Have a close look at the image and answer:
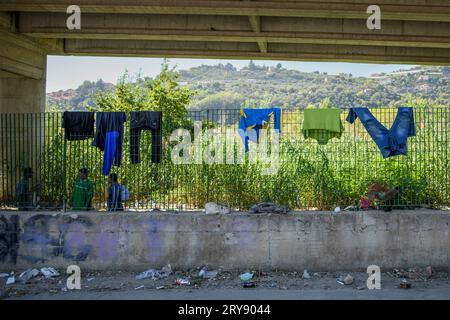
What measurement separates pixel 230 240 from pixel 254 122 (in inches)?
104

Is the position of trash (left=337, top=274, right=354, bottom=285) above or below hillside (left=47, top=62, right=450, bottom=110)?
below

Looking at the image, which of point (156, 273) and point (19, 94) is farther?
point (19, 94)

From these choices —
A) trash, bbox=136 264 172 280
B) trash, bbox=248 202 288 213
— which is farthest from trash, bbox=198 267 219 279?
trash, bbox=248 202 288 213

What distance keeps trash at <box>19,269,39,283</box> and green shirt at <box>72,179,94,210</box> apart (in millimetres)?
1609

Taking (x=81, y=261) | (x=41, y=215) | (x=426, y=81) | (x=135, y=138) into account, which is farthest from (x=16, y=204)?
(x=426, y=81)

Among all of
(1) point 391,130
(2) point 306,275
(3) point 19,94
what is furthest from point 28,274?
(1) point 391,130

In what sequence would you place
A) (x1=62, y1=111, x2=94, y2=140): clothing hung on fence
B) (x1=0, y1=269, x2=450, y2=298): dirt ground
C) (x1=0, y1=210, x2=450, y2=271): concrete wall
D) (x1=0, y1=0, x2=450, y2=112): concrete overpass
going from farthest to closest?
(x1=0, y1=0, x2=450, y2=112): concrete overpass → (x1=62, y1=111, x2=94, y2=140): clothing hung on fence → (x1=0, y1=210, x2=450, y2=271): concrete wall → (x1=0, y1=269, x2=450, y2=298): dirt ground

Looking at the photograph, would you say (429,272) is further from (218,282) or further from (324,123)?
(218,282)

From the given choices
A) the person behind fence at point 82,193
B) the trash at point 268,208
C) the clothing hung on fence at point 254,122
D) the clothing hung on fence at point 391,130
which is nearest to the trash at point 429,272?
the clothing hung on fence at point 391,130

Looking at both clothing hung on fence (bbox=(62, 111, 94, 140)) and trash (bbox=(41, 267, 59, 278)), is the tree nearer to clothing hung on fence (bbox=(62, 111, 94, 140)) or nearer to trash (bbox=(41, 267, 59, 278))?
clothing hung on fence (bbox=(62, 111, 94, 140))

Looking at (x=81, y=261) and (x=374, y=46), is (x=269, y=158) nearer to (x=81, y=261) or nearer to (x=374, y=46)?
(x=81, y=261)

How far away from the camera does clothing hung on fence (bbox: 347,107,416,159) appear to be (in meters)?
10.2

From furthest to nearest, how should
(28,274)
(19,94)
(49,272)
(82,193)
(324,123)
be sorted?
(19,94) < (82,193) < (324,123) < (49,272) < (28,274)

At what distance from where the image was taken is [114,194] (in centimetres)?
1024
